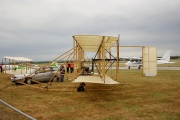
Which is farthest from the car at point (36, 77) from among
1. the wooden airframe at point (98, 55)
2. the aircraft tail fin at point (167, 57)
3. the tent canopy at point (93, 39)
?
the aircraft tail fin at point (167, 57)

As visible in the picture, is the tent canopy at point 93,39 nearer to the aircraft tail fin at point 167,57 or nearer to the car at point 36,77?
the car at point 36,77

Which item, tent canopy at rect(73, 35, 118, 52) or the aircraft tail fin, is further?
the aircraft tail fin

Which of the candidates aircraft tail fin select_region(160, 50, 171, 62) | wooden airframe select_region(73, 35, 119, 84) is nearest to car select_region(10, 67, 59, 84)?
wooden airframe select_region(73, 35, 119, 84)

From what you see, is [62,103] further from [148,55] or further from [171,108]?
[148,55]

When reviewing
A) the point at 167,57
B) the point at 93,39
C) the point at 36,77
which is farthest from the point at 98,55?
the point at 167,57

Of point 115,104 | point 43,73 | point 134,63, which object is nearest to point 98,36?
point 115,104

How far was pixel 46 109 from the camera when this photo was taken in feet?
23.1

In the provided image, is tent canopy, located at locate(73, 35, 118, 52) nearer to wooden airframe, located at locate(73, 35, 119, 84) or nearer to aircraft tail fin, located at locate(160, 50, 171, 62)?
wooden airframe, located at locate(73, 35, 119, 84)

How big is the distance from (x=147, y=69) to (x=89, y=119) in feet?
19.8

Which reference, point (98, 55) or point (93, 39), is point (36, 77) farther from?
point (93, 39)

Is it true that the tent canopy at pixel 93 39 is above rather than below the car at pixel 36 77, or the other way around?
above

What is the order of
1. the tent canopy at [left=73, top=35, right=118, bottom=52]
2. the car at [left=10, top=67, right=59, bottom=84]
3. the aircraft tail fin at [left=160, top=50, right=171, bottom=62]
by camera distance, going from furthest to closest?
the aircraft tail fin at [left=160, top=50, right=171, bottom=62], the car at [left=10, top=67, right=59, bottom=84], the tent canopy at [left=73, top=35, right=118, bottom=52]

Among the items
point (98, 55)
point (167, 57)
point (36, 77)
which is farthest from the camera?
point (167, 57)

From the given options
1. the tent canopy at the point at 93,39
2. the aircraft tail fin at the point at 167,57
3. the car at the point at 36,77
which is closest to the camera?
the tent canopy at the point at 93,39
